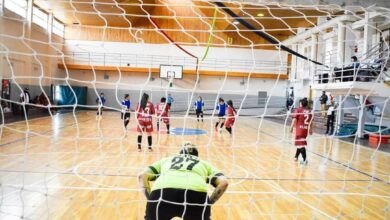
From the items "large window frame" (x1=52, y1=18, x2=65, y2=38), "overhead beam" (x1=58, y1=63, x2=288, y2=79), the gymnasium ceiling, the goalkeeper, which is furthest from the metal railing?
the goalkeeper

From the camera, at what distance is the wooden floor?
4.14 metres

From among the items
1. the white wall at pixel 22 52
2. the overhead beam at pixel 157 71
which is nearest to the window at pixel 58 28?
the white wall at pixel 22 52

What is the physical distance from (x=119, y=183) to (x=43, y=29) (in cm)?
1676

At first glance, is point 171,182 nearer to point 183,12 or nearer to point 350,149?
point 350,149

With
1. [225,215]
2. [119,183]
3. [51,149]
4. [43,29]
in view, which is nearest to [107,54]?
[43,29]

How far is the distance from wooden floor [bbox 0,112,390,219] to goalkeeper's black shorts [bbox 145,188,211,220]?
4.50 ft

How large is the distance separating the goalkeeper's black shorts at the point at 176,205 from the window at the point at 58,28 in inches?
794

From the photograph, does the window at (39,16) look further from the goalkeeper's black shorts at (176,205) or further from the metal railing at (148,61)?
the goalkeeper's black shorts at (176,205)

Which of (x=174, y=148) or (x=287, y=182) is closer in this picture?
(x=287, y=182)

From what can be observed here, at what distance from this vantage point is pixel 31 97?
17812 millimetres

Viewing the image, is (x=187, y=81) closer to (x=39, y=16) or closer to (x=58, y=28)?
(x=58, y=28)

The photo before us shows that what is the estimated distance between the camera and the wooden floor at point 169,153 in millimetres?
4141

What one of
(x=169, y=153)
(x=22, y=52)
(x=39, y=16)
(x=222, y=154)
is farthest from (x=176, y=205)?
(x=39, y=16)

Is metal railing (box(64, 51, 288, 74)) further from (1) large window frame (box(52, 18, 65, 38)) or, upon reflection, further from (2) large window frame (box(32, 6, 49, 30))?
(2) large window frame (box(32, 6, 49, 30))
